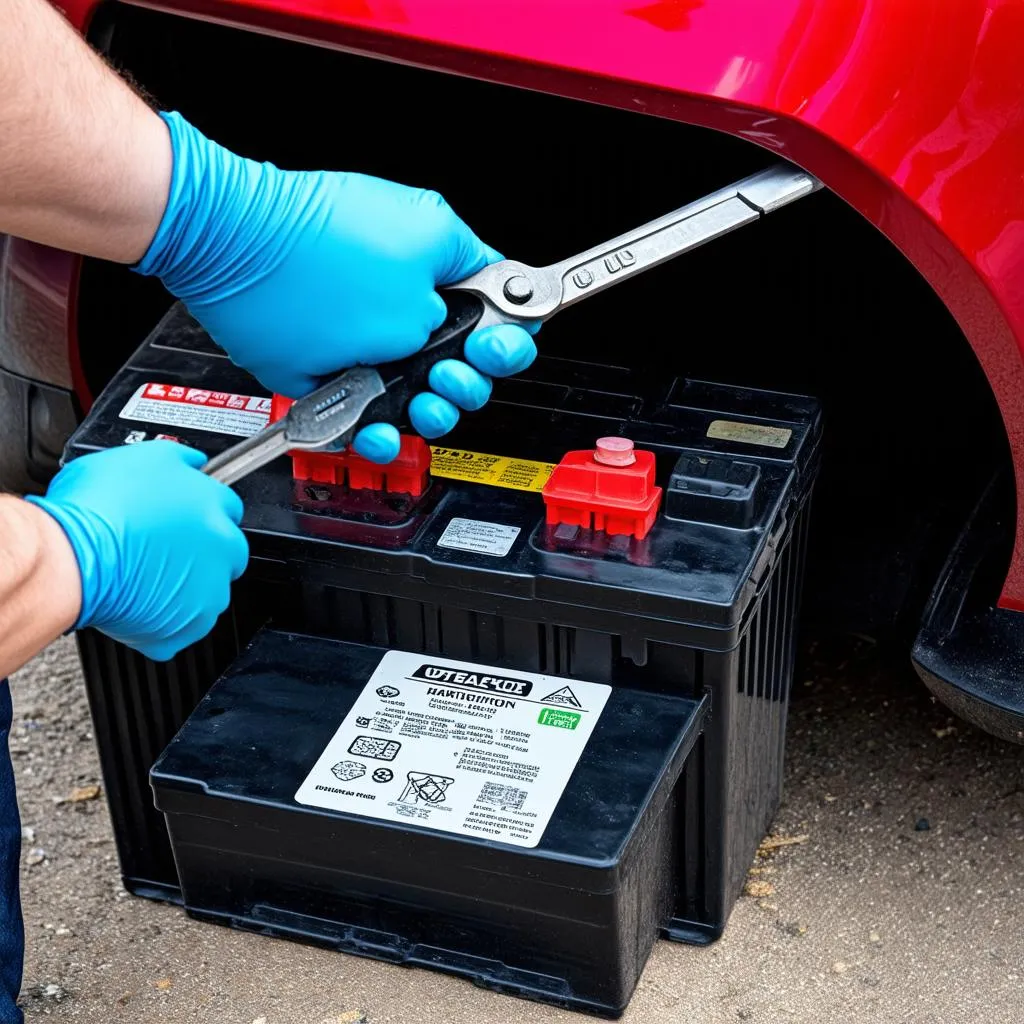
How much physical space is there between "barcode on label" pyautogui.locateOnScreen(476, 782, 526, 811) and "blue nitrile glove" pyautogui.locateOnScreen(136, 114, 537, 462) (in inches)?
12.9

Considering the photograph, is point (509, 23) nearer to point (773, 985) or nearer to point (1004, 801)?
point (773, 985)

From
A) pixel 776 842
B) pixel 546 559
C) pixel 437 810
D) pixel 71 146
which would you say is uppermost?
pixel 71 146

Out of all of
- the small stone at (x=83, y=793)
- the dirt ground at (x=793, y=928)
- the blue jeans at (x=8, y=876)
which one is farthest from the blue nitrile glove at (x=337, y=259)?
the small stone at (x=83, y=793)

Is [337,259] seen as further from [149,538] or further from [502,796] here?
[502,796]

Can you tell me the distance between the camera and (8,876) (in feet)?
4.79

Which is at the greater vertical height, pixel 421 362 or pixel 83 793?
pixel 421 362

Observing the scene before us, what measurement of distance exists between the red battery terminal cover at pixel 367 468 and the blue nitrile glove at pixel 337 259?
0.03m

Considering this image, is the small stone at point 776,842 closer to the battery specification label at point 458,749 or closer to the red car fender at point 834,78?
the battery specification label at point 458,749

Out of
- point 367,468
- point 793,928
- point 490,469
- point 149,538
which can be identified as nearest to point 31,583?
point 149,538

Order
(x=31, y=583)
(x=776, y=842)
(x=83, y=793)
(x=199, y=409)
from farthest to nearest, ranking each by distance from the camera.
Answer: (x=83, y=793)
(x=776, y=842)
(x=199, y=409)
(x=31, y=583)

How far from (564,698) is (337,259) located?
479mm

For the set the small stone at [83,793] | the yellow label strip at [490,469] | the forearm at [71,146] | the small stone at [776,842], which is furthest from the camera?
the small stone at [83,793]

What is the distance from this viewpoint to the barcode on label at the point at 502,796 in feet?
4.33

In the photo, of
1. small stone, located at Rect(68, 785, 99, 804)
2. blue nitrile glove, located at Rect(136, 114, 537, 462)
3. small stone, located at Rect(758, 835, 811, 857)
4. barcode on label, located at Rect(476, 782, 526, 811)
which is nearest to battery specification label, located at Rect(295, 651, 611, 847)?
barcode on label, located at Rect(476, 782, 526, 811)
